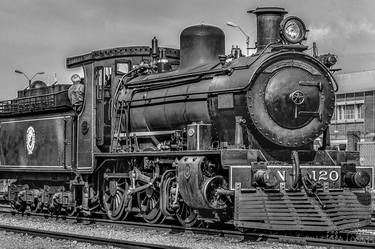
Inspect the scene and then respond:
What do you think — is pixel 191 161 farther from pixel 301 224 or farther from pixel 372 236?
pixel 372 236

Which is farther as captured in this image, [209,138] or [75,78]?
[75,78]

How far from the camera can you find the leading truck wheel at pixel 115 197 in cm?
1602

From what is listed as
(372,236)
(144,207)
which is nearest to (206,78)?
(144,207)

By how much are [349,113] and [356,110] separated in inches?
27.8

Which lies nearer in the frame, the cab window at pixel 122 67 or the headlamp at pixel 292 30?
the headlamp at pixel 292 30

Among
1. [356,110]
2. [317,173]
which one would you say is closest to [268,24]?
[317,173]

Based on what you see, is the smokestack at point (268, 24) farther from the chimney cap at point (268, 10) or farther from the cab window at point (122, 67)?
the cab window at point (122, 67)

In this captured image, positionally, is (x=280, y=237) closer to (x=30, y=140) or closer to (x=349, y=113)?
(x=30, y=140)

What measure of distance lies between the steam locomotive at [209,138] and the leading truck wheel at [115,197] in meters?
0.03

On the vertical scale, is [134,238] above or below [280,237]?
below

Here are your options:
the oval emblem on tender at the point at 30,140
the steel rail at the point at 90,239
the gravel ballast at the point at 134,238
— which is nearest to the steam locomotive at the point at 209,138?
the gravel ballast at the point at 134,238

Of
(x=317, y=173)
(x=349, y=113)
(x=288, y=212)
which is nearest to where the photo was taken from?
(x=288, y=212)

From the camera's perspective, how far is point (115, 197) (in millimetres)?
16453

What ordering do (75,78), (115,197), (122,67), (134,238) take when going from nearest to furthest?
(134,238), (115,197), (122,67), (75,78)
